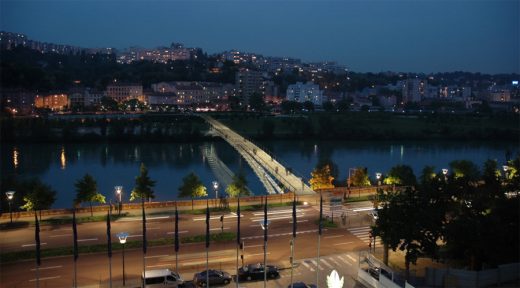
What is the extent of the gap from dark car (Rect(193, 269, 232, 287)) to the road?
346mm

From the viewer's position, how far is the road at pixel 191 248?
8320mm

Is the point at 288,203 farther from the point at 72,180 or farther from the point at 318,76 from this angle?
the point at 318,76

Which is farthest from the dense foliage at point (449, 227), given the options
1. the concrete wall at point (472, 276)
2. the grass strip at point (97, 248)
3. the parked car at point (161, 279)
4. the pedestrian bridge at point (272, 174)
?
the pedestrian bridge at point (272, 174)

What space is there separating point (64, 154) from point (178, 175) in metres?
8.45

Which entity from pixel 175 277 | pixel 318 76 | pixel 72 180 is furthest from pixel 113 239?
pixel 318 76

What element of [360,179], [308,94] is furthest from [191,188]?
[308,94]

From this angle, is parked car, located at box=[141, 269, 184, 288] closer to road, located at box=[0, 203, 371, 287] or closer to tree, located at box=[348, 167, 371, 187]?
road, located at box=[0, 203, 371, 287]

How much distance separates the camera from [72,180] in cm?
2066

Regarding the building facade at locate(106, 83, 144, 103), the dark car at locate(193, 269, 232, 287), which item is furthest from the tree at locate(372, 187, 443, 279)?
the building facade at locate(106, 83, 144, 103)

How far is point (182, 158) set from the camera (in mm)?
26562

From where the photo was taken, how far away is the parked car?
293 inches

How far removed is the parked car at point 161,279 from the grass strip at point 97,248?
2.20 metres

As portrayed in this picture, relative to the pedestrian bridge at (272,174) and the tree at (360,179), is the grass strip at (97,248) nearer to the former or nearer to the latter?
the pedestrian bridge at (272,174)

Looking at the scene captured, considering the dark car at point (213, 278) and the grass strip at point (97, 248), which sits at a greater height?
the dark car at point (213, 278)
